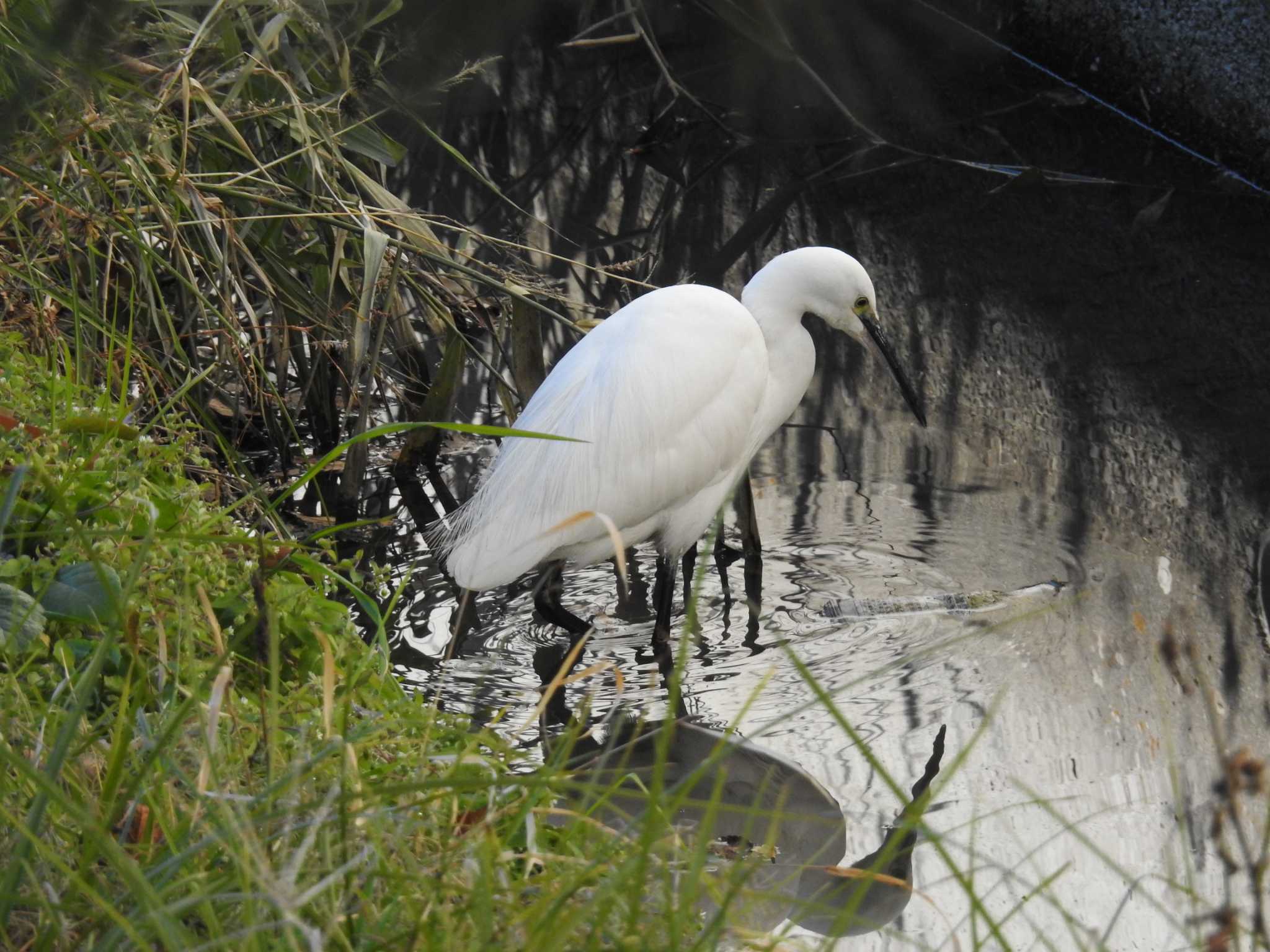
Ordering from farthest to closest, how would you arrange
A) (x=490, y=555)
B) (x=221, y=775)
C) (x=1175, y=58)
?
(x=1175, y=58), (x=490, y=555), (x=221, y=775)

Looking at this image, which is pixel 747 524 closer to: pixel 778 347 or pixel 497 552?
pixel 778 347

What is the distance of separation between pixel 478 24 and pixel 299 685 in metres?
1.09

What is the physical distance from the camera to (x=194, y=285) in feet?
8.86

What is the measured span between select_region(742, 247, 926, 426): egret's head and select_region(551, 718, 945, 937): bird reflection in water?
3.21ft

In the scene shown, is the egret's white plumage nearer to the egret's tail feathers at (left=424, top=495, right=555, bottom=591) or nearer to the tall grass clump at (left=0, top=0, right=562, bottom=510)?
the egret's tail feathers at (left=424, top=495, right=555, bottom=591)

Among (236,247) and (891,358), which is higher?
(236,247)

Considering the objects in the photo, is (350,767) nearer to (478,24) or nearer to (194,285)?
(478,24)

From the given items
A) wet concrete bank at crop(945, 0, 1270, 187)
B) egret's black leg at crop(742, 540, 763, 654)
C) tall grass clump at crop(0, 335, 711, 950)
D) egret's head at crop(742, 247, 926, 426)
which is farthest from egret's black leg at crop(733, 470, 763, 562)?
wet concrete bank at crop(945, 0, 1270, 187)

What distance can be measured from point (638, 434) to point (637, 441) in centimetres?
2

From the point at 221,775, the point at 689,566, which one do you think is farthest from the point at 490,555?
the point at 221,775

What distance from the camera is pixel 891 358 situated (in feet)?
10.6

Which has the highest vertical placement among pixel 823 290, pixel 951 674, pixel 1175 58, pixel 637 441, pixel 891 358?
pixel 1175 58

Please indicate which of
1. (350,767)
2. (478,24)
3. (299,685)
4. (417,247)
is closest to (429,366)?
(417,247)

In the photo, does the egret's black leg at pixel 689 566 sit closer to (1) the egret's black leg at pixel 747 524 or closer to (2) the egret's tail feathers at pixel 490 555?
(1) the egret's black leg at pixel 747 524
